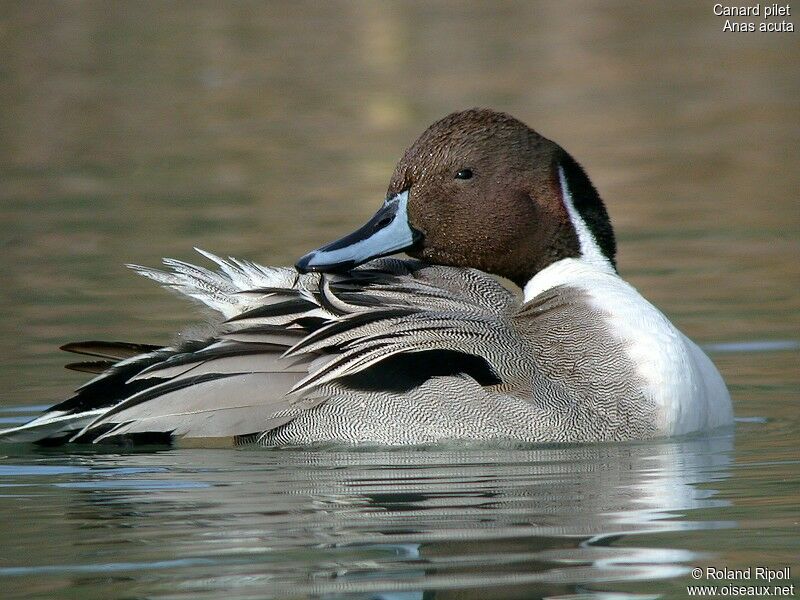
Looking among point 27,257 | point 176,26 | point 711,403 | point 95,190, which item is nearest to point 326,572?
point 711,403

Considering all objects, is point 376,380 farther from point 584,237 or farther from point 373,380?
point 584,237

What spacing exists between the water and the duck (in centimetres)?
13

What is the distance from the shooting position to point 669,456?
18.2ft

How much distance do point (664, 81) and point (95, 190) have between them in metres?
7.01

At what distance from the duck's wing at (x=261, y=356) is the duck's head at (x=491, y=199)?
0.26m

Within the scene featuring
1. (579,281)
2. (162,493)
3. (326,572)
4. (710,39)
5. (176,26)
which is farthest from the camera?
(176,26)

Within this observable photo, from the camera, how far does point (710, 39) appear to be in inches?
A: 781

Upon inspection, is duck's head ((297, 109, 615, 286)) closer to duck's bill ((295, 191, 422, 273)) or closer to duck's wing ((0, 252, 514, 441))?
duck's bill ((295, 191, 422, 273))

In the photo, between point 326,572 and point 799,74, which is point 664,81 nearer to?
point 799,74

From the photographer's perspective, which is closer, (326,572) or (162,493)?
(326,572)

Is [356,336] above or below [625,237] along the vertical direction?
above

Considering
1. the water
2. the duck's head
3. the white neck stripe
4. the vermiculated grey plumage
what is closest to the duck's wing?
the vermiculated grey plumage

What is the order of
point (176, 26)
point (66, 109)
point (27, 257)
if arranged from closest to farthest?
point (27, 257) → point (66, 109) → point (176, 26)

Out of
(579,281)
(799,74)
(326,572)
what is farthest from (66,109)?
(326,572)
